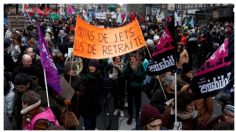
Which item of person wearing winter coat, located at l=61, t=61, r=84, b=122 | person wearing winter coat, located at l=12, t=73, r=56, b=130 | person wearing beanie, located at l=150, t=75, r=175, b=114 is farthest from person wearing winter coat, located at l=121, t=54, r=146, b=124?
person wearing winter coat, located at l=12, t=73, r=56, b=130

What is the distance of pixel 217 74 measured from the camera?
5410 mm

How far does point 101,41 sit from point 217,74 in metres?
1.98

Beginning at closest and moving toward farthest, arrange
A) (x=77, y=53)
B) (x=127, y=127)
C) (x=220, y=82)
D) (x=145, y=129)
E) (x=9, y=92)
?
(x=145, y=129), (x=220, y=82), (x=9, y=92), (x=77, y=53), (x=127, y=127)

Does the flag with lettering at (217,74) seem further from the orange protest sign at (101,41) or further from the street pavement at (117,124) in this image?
the street pavement at (117,124)

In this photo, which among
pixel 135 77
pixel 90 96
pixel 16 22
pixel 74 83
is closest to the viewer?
pixel 74 83

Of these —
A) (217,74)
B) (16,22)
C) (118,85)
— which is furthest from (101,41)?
Answer: (16,22)

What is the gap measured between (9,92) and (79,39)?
131cm

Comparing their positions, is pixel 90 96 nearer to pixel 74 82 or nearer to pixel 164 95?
pixel 74 82

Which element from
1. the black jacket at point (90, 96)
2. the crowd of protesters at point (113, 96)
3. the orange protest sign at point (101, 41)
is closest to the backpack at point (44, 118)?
the crowd of protesters at point (113, 96)

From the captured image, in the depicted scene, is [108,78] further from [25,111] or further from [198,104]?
[25,111]

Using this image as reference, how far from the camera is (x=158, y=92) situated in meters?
6.10

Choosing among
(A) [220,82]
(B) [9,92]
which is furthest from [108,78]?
(A) [220,82]

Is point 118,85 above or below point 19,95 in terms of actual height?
below

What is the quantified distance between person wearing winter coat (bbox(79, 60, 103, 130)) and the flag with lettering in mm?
2092
